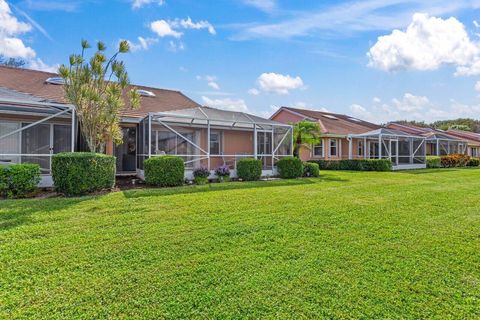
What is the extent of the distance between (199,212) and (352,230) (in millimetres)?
3185

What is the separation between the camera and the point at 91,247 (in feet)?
14.1

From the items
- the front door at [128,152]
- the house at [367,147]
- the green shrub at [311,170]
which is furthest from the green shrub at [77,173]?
the house at [367,147]

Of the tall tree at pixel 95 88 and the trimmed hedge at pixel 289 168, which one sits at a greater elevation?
the tall tree at pixel 95 88

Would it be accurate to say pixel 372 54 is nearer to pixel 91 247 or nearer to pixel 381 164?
pixel 381 164

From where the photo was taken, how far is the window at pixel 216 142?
15727mm

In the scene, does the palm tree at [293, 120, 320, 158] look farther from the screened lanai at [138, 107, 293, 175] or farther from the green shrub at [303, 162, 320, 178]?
the green shrub at [303, 162, 320, 178]

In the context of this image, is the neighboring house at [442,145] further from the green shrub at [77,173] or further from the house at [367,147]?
the green shrub at [77,173]

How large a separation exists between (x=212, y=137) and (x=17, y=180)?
30.7 feet

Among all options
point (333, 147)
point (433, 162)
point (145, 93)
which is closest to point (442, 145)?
point (433, 162)

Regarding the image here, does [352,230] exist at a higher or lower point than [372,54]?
lower

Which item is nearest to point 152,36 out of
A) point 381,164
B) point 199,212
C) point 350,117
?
point 199,212

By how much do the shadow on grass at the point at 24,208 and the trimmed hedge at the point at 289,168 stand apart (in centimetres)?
872

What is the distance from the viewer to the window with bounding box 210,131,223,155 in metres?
15.7

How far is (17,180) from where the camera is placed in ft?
25.5
